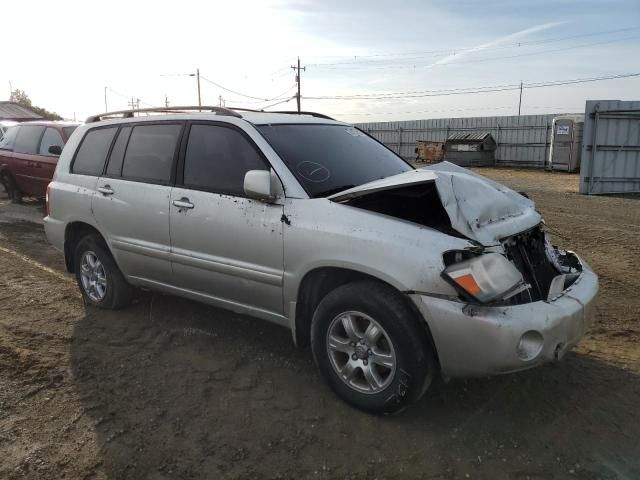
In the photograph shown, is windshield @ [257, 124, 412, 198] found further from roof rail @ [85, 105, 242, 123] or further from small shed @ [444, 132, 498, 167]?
small shed @ [444, 132, 498, 167]

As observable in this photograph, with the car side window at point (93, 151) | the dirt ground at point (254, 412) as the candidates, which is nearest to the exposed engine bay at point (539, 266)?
the dirt ground at point (254, 412)

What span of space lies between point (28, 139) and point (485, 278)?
10.4 meters

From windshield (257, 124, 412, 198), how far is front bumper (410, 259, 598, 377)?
117 cm

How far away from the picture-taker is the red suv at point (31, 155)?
32.3ft

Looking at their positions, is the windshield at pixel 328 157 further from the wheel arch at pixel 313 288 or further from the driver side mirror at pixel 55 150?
the driver side mirror at pixel 55 150

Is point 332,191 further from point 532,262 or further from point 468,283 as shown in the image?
point 532,262

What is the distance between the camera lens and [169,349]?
420 cm

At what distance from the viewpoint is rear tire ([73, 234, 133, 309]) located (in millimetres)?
4887

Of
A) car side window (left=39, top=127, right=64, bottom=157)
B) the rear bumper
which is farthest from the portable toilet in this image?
the rear bumper

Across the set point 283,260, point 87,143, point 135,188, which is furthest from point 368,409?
point 87,143

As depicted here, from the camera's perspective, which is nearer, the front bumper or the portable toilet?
the front bumper

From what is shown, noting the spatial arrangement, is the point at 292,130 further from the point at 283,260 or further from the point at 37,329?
the point at 37,329

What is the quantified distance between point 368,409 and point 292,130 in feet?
6.89

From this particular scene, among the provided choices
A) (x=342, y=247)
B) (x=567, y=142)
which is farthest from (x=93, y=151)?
(x=567, y=142)
